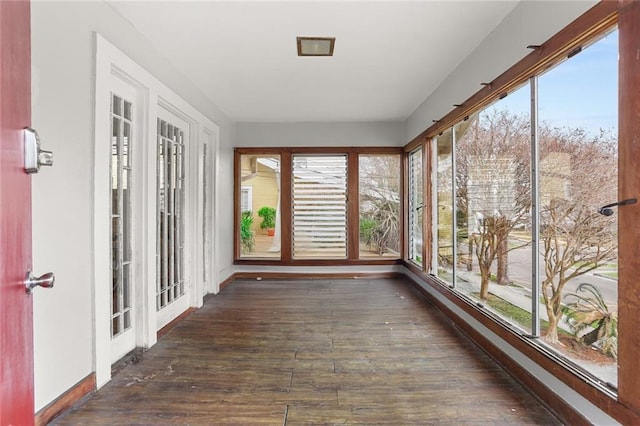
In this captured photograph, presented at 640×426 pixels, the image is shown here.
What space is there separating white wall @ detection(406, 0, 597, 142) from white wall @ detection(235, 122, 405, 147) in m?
1.73

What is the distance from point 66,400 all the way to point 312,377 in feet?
4.71

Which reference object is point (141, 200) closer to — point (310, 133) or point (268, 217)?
point (268, 217)

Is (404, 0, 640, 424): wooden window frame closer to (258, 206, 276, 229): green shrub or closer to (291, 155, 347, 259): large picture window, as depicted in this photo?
(291, 155, 347, 259): large picture window

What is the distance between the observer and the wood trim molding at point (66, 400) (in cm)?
178

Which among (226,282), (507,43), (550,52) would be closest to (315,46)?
(507,43)

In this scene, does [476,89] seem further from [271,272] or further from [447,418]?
[271,272]

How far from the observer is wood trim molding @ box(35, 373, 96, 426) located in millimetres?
1775

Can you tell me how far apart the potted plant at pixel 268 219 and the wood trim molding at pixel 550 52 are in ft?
11.2

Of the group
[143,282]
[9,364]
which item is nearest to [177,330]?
[143,282]

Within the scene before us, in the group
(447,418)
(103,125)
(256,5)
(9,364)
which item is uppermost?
(256,5)

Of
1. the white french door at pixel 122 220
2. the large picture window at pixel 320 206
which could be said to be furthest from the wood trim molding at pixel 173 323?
the large picture window at pixel 320 206

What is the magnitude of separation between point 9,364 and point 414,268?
459cm

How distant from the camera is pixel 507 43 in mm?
2453

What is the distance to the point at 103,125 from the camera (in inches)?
88.4
